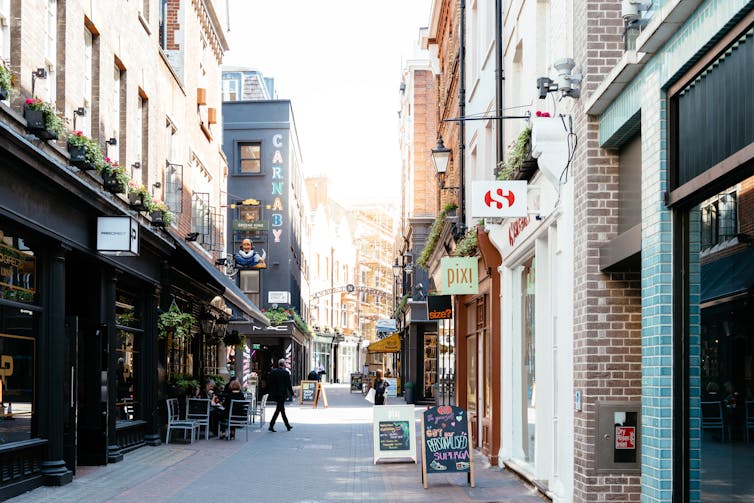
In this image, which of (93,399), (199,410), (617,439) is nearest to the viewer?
(617,439)

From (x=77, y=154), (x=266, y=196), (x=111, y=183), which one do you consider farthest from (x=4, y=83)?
(x=266, y=196)

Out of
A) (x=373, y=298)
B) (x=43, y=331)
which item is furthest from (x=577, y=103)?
(x=373, y=298)

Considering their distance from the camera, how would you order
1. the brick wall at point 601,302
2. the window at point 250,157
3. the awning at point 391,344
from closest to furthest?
the brick wall at point 601,302 → the awning at point 391,344 → the window at point 250,157

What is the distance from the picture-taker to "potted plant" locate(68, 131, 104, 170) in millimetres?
14688

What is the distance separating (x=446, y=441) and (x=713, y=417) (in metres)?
7.26

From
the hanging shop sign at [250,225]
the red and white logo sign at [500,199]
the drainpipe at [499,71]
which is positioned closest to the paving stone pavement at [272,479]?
the red and white logo sign at [500,199]

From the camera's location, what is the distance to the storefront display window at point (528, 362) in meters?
15.3

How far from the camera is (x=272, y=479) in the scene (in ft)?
50.3

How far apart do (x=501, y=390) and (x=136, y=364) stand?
695cm

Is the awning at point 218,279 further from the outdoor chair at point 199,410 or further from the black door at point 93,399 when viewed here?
the black door at point 93,399

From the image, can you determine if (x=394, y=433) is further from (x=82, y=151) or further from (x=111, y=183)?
(x=82, y=151)

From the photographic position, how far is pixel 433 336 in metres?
42.5

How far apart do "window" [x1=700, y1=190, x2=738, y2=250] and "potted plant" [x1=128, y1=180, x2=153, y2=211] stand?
41.7ft

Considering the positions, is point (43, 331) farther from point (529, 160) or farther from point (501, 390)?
point (501, 390)
